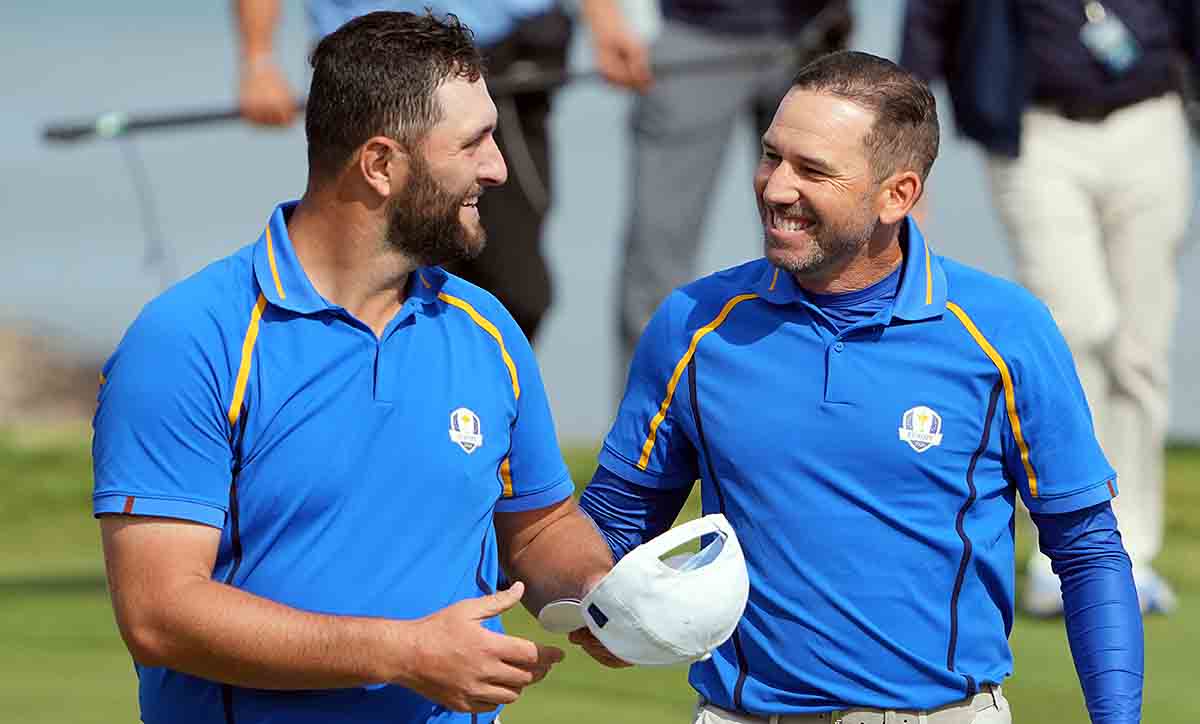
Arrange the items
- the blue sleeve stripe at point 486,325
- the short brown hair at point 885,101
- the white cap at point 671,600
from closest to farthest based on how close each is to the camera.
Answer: the white cap at point 671,600 < the blue sleeve stripe at point 486,325 < the short brown hair at point 885,101

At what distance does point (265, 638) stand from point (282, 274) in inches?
20.8

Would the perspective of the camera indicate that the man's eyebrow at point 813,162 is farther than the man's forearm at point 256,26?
No

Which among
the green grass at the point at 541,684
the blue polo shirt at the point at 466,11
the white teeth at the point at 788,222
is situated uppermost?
the blue polo shirt at the point at 466,11

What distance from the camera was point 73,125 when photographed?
6.77 metres

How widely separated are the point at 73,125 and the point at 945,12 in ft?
8.49

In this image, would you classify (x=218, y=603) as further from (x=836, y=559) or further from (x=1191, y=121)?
(x=1191, y=121)

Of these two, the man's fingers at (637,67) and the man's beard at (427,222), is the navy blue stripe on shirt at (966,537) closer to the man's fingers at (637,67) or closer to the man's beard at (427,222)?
the man's beard at (427,222)

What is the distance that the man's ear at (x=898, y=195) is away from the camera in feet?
11.8

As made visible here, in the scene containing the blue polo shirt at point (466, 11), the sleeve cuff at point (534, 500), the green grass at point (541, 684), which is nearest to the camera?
the sleeve cuff at point (534, 500)

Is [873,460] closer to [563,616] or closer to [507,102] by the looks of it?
[563,616]

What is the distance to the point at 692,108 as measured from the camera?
731 cm

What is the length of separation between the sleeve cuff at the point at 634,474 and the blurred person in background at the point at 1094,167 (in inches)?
Answer: 99.0

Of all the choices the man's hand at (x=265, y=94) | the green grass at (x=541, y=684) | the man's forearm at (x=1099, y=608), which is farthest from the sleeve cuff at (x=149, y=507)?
the man's hand at (x=265, y=94)

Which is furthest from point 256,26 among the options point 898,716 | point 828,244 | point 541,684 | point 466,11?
point 898,716
